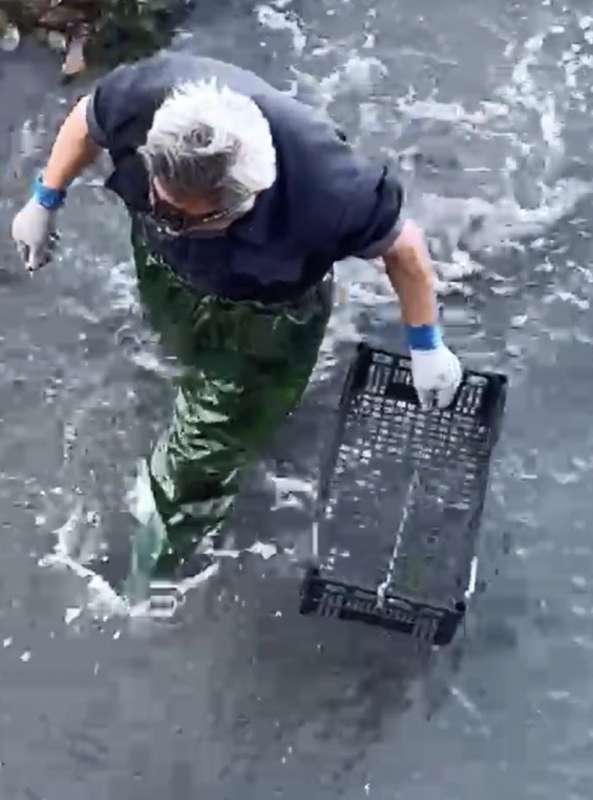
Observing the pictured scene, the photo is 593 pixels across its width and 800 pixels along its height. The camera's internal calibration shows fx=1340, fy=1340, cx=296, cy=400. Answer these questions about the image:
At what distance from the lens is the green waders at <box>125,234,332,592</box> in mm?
2398

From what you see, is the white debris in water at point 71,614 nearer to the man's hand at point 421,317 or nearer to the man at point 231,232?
the man at point 231,232

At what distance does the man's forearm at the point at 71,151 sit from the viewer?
2.32 metres

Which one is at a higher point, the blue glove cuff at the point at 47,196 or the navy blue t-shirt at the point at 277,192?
the navy blue t-shirt at the point at 277,192

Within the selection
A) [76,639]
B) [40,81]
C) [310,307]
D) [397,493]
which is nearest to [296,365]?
[310,307]

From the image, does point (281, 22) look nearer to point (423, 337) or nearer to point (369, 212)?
point (423, 337)

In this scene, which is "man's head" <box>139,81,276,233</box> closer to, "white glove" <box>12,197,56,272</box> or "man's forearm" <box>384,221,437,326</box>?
"man's forearm" <box>384,221,437,326</box>

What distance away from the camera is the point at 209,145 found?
1871 mm

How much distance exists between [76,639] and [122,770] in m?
0.29

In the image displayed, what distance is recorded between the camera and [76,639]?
282cm

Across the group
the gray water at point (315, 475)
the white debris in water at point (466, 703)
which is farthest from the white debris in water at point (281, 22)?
the white debris in water at point (466, 703)

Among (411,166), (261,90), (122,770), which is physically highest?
(261,90)

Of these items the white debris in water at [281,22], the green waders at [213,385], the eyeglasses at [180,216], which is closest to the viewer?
the eyeglasses at [180,216]

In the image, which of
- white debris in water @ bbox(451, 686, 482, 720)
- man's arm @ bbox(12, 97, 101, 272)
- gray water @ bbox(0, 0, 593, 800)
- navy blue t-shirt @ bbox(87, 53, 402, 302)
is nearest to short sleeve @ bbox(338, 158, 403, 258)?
navy blue t-shirt @ bbox(87, 53, 402, 302)

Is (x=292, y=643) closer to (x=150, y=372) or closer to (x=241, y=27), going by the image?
(x=150, y=372)
